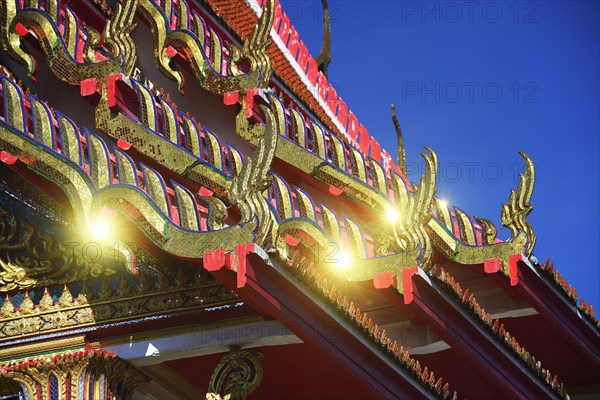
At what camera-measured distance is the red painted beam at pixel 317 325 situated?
972 cm

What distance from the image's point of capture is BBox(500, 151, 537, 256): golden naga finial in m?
13.2

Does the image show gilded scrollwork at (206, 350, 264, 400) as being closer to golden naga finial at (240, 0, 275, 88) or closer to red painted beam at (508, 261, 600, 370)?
golden naga finial at (240, 0, 275, 88)

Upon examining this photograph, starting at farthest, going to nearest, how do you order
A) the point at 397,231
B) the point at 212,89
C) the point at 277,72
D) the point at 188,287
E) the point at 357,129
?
the point at 357,129
the point at 277,72
the point at 212,89
the point at 397,231
the point at 188,287

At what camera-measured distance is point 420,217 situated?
1141cm

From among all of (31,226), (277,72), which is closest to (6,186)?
(31,226)

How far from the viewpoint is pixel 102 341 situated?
10.6 metres

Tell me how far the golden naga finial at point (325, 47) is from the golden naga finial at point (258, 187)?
10.0m

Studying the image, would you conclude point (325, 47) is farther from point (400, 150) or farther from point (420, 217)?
point (420, 217)

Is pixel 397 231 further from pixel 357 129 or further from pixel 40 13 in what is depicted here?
pixel 357 129

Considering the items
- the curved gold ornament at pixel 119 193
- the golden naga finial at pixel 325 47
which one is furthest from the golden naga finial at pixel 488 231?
the golden naga finial at pixel 325 47

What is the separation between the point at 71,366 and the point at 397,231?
263 centimetres

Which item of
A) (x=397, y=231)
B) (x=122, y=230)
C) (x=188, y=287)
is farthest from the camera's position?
(x=397, y=231)

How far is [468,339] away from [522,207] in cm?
154

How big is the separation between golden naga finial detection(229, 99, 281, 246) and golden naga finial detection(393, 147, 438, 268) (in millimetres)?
1786
